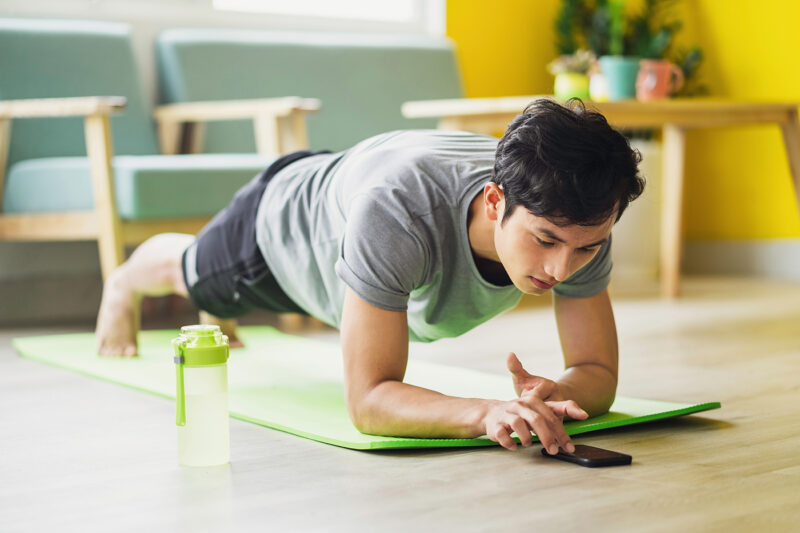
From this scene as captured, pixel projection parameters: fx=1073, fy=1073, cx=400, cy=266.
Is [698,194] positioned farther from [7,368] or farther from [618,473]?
[618,473]

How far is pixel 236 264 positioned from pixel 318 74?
1.82 m

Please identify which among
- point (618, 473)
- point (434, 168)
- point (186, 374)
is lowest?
point (618, 473)

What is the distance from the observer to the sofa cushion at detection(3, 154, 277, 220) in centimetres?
267

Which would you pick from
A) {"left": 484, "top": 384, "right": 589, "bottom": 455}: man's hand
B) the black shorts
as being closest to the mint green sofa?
the black shorts

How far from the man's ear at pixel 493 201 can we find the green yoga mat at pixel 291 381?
0.30 metres

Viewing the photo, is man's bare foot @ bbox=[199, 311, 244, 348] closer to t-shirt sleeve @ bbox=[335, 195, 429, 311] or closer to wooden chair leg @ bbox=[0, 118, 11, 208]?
wooden chair leg @ bbox=[0, 118, 11, 208]

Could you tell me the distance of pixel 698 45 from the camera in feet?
15.5

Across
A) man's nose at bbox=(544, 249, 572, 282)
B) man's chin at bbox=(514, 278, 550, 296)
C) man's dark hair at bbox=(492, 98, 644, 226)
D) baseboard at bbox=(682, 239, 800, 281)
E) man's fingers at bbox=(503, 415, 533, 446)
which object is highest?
man's dark hair at bbox=(492, 98, 644, 226)

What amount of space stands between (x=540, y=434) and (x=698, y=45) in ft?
12.4

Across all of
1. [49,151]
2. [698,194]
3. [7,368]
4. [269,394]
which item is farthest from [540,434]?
[698,194]

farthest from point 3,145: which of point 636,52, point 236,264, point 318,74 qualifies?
point 636,52

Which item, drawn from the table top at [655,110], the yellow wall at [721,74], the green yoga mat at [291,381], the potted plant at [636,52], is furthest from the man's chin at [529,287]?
the yellow wall at [721,74]

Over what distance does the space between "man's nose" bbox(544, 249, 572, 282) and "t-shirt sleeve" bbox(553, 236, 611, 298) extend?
0.27 m

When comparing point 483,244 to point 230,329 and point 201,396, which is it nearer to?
point 201,396
